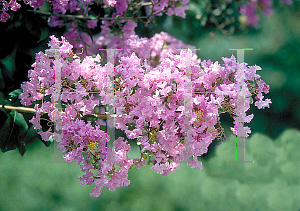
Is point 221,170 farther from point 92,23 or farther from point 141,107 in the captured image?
point 141,107

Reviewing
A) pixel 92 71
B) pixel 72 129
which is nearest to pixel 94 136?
pixel 72 129

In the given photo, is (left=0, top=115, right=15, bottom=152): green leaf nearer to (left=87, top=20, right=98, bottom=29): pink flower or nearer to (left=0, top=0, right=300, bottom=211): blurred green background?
(left=87, top=20, right=98, bottom=29): pink flower

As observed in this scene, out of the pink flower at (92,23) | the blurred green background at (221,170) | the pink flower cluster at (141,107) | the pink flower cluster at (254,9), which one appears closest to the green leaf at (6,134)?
the pink flower cluster at (141,107)

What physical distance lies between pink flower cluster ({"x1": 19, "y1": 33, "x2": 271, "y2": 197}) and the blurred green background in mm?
1479

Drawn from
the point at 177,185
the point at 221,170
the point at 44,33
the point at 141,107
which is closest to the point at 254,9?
the point at 221,170

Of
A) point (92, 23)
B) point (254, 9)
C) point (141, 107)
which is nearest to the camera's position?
point (141, 107)

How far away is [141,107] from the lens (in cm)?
77

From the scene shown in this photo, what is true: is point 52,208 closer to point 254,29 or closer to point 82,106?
point 82,106

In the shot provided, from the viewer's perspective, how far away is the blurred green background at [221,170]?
239 cm

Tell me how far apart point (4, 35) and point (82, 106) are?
61 centimetres

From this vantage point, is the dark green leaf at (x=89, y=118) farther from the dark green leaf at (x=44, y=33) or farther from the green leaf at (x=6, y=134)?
the dark green leaf at (x=44, y=33)

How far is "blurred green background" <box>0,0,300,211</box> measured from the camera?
239cm

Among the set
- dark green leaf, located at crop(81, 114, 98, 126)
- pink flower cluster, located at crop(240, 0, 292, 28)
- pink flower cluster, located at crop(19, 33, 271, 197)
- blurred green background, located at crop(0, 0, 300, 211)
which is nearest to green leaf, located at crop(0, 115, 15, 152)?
pink flower cluster, located at crop(19, 33, 271, 197)

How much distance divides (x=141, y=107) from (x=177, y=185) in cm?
195
